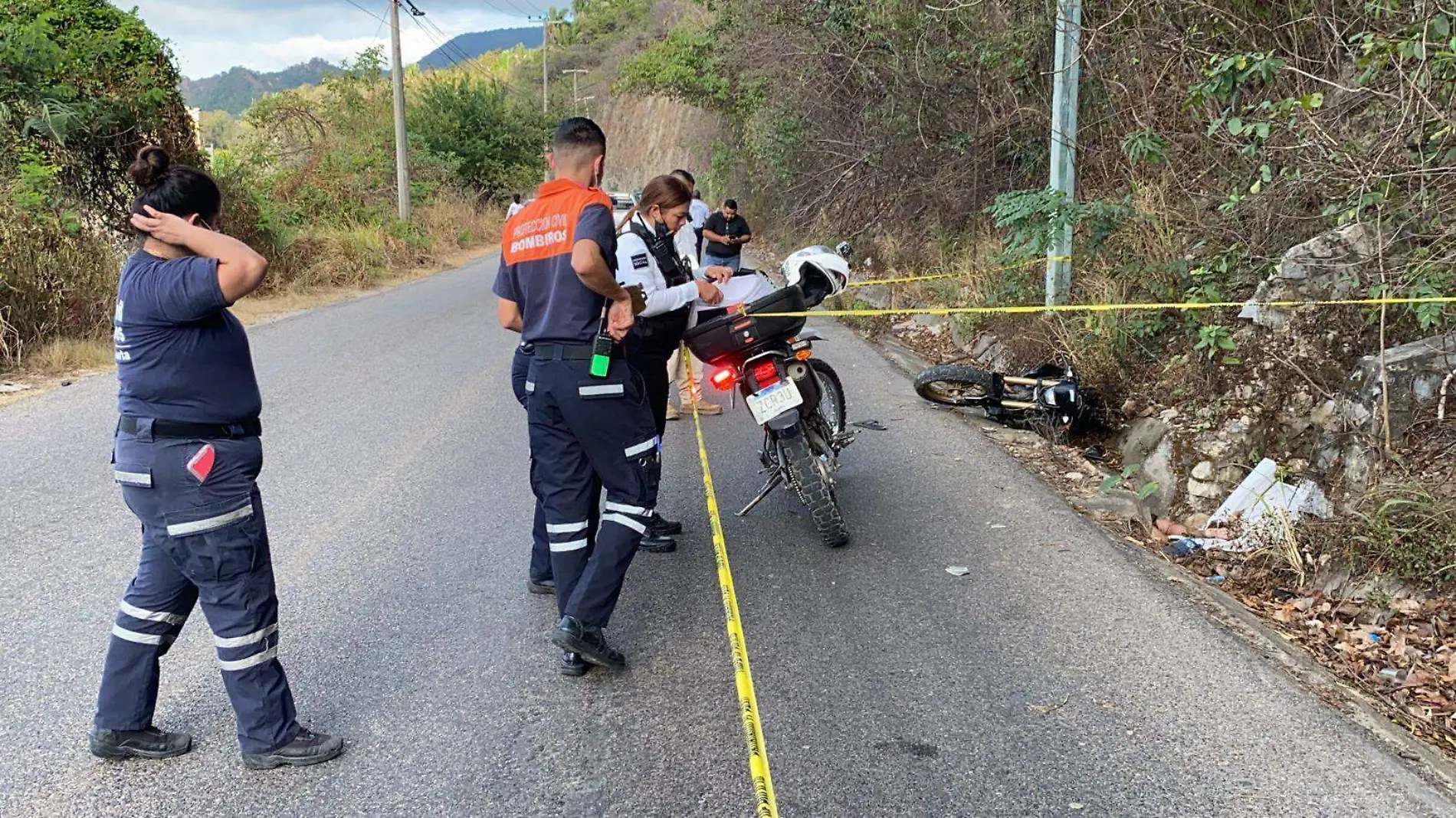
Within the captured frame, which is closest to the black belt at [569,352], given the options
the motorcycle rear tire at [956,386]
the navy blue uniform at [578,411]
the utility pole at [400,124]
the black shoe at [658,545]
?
the navy blue uniform at [578,411]

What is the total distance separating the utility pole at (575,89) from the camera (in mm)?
65688

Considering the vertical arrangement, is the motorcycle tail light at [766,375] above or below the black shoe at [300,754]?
above

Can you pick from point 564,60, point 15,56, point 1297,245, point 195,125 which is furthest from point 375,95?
point 564,60

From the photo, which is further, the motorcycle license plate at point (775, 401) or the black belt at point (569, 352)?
the motorcycle license plate at point (775, 401)

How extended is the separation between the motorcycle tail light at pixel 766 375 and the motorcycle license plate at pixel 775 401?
5 centimetres

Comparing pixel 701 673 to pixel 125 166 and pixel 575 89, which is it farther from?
pixel 575 89

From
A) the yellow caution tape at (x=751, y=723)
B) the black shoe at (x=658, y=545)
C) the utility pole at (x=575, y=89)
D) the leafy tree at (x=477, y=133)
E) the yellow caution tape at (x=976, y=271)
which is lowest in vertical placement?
the black shoe at (x=658, y=545)

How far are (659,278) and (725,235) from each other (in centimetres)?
695

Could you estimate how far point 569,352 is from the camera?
3.68 m

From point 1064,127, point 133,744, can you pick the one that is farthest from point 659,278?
point 1064,127

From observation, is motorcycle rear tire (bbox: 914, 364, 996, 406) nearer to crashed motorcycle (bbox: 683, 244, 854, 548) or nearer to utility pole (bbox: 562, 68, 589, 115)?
crashed motorcycle (bbox: 683, 244, 854, 548)

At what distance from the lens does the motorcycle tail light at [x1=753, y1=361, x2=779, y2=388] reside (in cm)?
486

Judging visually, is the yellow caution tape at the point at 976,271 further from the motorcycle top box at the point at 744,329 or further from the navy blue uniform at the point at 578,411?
the navy blue uniform at the point at 578,411

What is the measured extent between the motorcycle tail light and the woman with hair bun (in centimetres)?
242
